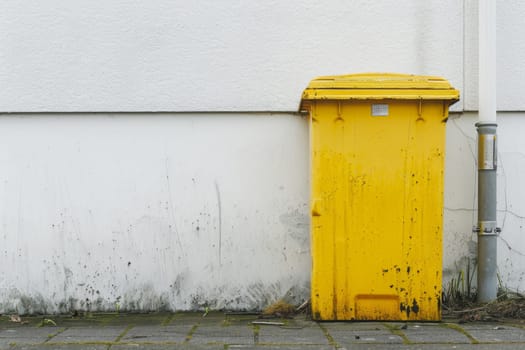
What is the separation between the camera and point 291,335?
177 inches

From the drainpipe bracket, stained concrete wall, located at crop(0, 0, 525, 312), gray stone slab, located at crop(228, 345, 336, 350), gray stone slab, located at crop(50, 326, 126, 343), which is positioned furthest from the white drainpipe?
gray stone slab, located at crop(50, 326, 126, 343)

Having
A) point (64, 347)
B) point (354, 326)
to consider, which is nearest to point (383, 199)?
point (354, 326)

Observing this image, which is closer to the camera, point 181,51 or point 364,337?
point 364,337

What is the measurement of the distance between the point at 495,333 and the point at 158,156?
3.15 metres

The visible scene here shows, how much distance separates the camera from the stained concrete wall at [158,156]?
5.50m

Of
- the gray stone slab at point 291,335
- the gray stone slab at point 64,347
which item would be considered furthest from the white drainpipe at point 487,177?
the gray stone slab at point 64,347

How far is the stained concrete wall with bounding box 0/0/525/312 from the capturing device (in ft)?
18.0

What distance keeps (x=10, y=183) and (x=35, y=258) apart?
0.71 meters

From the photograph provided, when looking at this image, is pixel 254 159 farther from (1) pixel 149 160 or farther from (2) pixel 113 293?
(2) pixel 113 293

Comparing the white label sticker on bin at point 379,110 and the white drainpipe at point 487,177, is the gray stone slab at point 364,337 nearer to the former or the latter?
the white drainpipe at point 487,177

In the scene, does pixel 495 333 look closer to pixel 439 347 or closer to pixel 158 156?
pixel 439 347

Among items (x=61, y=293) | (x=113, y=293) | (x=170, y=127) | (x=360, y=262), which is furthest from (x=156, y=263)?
(x=360, y=262)

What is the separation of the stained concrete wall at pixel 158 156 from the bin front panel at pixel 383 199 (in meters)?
0.77

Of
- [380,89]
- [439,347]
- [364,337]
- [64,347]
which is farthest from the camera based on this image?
[380,89]
